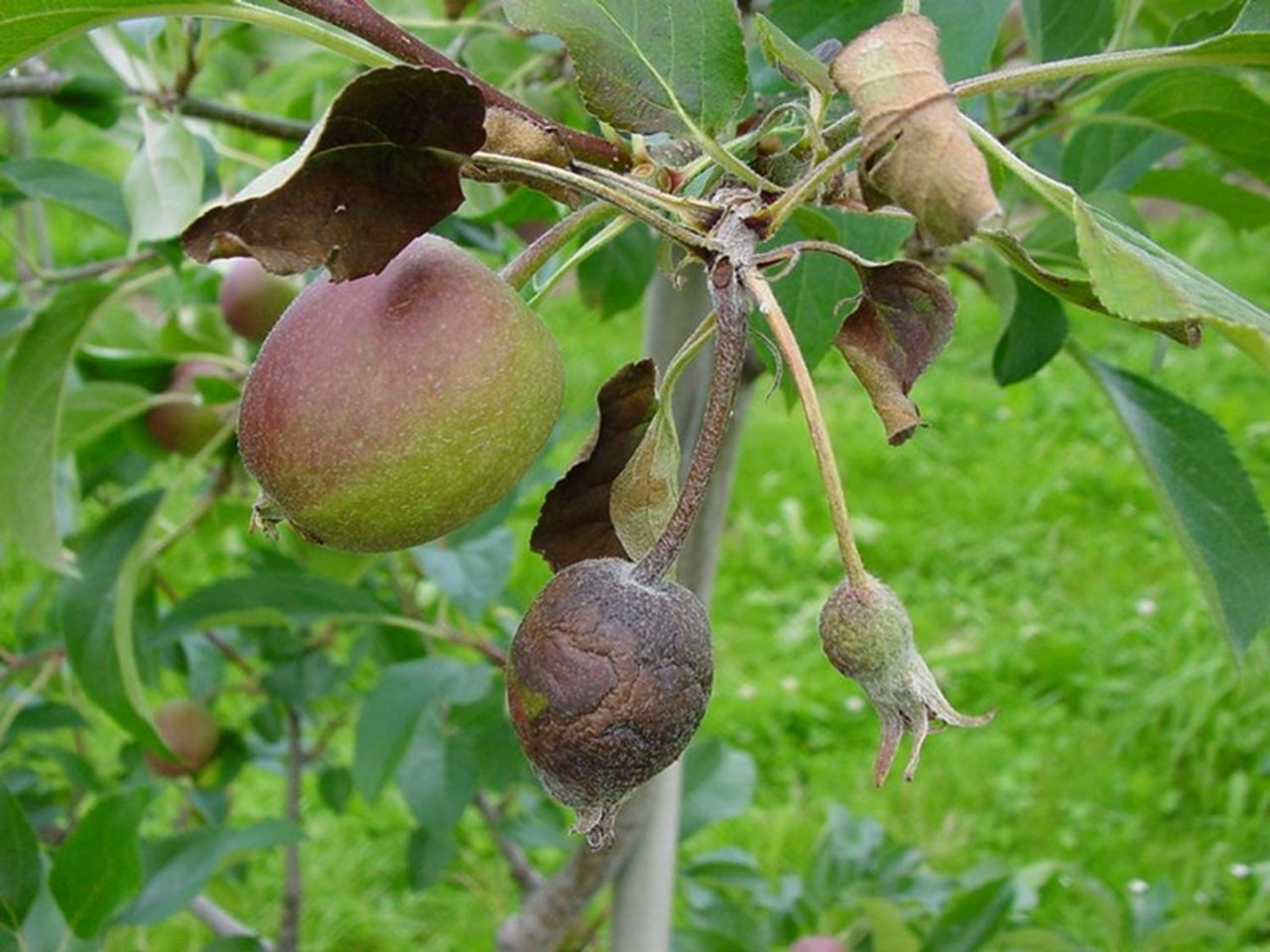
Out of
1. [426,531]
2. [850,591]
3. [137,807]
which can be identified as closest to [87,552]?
[137,807]

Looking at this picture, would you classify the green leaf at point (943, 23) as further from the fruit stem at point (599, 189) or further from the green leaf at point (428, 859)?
the green leaf at point (428, 859)

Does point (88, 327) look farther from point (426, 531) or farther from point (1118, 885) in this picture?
point (1118, 885)

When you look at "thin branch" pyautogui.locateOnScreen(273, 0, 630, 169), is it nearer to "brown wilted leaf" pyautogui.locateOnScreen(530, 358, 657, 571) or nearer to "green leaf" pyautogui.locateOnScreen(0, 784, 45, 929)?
"brown wilted leaf" pyautogui.locateOnScreen(530, 358, 657, 571)

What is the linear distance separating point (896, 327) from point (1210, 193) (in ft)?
1.89

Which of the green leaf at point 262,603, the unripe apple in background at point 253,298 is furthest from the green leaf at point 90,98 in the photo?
the green leaf at point 262,603

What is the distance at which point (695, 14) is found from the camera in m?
0.60

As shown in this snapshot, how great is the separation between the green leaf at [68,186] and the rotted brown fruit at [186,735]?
60 cm

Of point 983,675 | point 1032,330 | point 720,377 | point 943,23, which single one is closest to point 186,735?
point 1032,330

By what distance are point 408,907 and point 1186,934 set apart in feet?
4.75

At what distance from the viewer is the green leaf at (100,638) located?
1202 mm

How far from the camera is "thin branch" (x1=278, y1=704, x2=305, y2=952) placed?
5.25 ft

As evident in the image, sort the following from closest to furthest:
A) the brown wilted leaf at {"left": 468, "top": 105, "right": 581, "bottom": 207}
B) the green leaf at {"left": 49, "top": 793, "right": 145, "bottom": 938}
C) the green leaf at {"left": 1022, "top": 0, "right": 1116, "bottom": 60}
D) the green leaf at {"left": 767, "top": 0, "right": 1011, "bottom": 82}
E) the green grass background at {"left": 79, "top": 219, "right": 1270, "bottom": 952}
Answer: the brown wilted leaf at {"left": 468, "top": 105, "right": 581, "bottom": 207}, the green leaf at {"left": 767, "top": 0, "right": 1011, "bottom": 82}, the green leaf at {"left": 49, "top": 793, "right": 145, "bottom": 938}, the green leaf at {"left": 1022, "top": 0, "right": 1116, "bottom": 60}, the green grass background at {"left": 79, "top": 219, "right": 1270, "bottom": 952}

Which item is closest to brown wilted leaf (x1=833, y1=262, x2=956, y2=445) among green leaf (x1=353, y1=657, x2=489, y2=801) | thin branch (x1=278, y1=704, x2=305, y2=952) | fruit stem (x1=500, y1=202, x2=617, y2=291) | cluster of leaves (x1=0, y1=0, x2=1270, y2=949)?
cluster of leaves (x1=0, y1=0, x2=1270, y2=949)

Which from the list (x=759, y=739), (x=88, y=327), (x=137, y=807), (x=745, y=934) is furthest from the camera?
(x=759, y=739)
